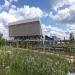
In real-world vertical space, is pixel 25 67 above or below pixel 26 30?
below

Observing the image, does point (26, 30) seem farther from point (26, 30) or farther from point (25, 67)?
point (25, 67)

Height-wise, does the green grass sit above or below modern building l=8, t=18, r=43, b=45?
below

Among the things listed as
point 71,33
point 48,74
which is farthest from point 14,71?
point 71,33

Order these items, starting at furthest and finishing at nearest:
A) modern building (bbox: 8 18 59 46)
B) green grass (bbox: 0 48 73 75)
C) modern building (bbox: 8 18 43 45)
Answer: modern building (bbox: 8 18 43 45)
modern building (bbox: 8 18 59 46)
green grass (bbox: 0 48 73 75)

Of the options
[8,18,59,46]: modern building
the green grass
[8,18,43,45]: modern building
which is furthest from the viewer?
[8,18,43,45]: modern building

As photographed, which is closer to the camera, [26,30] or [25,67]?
[25,67]

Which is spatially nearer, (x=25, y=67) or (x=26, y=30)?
(x=25, y=67)

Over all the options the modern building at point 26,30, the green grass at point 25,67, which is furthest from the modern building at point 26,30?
the green grass at point 25,67

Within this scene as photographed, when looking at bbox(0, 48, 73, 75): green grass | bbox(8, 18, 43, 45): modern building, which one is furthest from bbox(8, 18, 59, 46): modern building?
bbox(0, 48, 73, 75): green grass

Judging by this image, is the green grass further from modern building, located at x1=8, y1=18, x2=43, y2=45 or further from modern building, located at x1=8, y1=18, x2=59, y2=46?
modern building, located at x1=8, y1=18, x2=43, y2=45

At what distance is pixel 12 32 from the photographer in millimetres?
117938

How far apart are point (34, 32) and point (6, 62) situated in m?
93.3

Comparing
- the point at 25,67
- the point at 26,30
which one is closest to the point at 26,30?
the point at 26,30

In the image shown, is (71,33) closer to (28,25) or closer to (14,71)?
(28,25)
